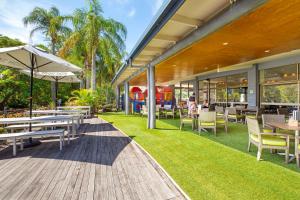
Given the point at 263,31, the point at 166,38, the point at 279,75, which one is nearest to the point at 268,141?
the point at 263,31

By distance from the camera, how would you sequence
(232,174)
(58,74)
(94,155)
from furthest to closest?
(58,74), (94,155), (232,174)

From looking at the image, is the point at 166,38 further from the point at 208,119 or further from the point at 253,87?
the point at 253,87

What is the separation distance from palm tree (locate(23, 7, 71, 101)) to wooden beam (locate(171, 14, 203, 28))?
16501 mm

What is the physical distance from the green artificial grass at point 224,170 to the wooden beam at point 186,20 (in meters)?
3.23

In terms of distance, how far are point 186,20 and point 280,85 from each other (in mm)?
8114

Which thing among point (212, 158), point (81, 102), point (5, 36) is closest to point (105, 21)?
point (81, 102)

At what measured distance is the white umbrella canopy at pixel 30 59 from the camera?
4.91 metres

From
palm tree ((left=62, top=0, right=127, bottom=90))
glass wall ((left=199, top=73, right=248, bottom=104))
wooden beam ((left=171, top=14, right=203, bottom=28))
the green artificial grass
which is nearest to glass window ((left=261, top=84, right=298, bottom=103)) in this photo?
glass wall ((left=199, top=73, right=248, bottom=104))

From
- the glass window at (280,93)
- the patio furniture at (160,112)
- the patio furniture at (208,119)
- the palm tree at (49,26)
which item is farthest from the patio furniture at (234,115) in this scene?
the palm tree at (49,26)

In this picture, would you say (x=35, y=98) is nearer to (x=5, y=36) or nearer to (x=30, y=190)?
(x=5, y=36)

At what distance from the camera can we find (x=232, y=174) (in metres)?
3.36

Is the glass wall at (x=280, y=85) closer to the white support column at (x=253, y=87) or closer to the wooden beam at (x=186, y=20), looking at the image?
the white support column at (x=253, y=87)

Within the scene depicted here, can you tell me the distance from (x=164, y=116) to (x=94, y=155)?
28.2 feet

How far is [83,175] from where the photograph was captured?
3.43 metres
